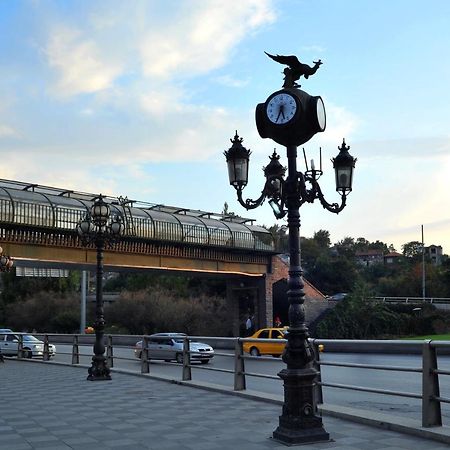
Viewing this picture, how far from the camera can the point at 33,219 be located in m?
31.1

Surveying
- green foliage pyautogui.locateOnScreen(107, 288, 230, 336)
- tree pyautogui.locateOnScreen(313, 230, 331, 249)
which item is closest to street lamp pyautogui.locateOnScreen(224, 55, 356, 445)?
green foliage pyautogui.locateOnScreen(107, 288, 230, 336)

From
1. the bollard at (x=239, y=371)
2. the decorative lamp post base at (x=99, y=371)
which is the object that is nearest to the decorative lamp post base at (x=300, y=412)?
the bollard at (x=239, y=371)

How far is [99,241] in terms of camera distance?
18062 millimetres

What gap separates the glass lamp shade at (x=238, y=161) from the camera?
9469mm

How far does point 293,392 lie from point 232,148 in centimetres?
356

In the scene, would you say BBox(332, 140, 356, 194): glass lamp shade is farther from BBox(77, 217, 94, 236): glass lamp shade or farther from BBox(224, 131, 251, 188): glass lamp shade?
BBox(77, 217, 94, 236): glass lamp shade

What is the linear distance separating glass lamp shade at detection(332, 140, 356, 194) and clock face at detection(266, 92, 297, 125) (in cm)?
131

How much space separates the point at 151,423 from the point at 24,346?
24.3 m

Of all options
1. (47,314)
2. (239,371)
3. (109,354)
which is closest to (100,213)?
(109,354)

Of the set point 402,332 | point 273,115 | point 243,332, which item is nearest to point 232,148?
point 273,115

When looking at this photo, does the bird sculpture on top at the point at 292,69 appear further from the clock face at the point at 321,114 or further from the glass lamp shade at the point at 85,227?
the glass lamp shade at the point at 85,227

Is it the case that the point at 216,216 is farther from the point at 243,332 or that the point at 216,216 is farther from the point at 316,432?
the point at 316,432

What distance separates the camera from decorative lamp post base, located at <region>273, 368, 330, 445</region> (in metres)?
7.94

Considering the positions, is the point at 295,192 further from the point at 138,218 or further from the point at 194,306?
the point at 194,306
